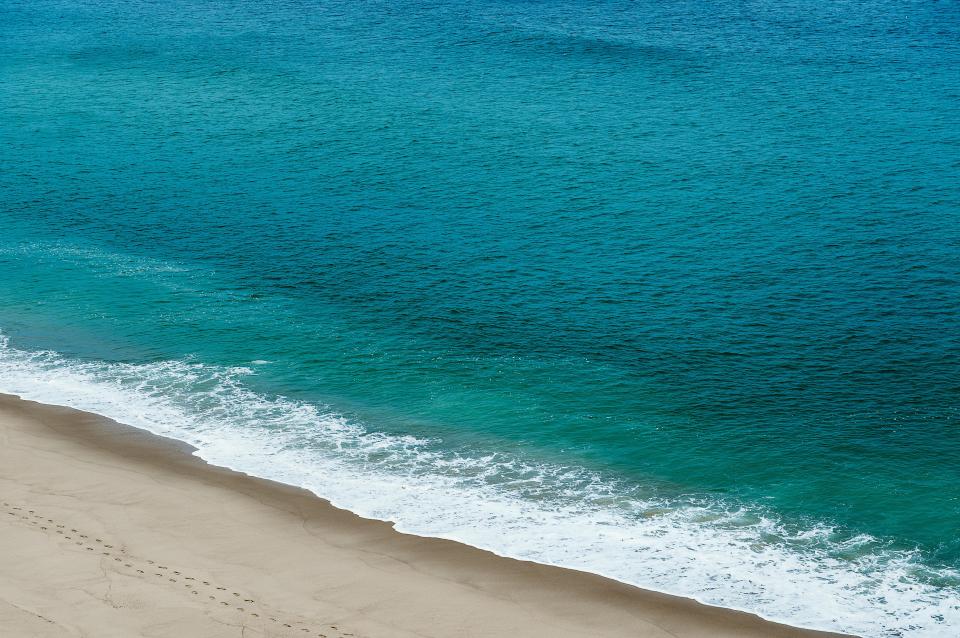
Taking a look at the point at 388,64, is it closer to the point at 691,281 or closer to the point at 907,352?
the point at 691,281

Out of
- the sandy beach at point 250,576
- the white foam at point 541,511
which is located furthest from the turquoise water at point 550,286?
the sandy beach at point 250,576

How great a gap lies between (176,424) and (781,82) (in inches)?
1889

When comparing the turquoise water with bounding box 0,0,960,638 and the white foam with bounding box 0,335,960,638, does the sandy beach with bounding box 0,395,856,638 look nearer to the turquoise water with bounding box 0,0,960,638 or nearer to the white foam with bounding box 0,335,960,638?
the white foam with bounding box 0,335,960,638

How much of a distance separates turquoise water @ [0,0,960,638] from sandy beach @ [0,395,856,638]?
118 cm

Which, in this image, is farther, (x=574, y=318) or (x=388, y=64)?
(x=388, y=64)

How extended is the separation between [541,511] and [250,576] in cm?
763

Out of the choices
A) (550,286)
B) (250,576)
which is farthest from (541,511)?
(550,286)

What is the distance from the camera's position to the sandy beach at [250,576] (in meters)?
20.0

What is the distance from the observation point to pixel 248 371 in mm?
34625

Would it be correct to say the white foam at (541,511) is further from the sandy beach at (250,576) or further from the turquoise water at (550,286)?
the sandy beach at (250,576)

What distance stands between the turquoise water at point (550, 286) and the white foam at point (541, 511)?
0.10 m

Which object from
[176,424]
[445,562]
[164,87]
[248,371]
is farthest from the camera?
[164,87]

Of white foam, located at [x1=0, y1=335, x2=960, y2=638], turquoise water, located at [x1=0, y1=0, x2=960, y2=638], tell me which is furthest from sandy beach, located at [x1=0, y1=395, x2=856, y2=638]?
turquoise water, located at [x1=0, y1=0, x2=960, y2=638]

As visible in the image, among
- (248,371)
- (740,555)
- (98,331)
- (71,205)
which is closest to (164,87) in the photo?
(71,205)
